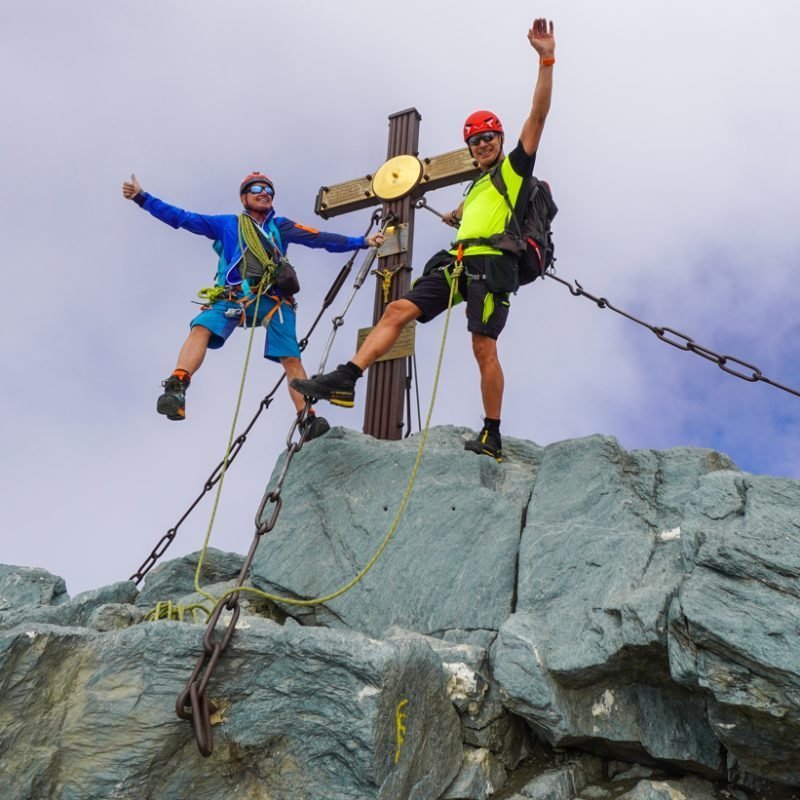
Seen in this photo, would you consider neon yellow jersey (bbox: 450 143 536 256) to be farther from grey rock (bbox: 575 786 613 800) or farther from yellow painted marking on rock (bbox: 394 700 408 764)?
Answer: grey rock (bbox: 575 786 613 800)

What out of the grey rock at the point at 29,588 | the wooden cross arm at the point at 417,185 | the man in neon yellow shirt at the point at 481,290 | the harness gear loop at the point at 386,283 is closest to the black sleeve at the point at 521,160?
the man in neon yellow shirt at the point at 481,290

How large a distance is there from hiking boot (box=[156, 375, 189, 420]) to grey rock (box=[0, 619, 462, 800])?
8.63 feet

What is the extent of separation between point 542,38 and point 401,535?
11.1 feet

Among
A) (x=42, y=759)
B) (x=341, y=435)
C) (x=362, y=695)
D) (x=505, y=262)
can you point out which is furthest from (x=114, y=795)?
(x=505, y=262)

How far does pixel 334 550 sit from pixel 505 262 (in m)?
2.39

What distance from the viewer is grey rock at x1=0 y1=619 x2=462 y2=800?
11.7 ft

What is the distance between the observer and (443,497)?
5.75 metres

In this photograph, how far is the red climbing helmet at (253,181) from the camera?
7.34 m

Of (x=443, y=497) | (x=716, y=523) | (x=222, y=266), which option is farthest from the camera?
(x=222, y=266)

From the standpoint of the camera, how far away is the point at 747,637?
3709 mm

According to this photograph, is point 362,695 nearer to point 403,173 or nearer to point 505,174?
point 505,174

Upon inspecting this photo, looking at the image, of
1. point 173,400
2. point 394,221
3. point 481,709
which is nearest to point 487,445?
point 481,709

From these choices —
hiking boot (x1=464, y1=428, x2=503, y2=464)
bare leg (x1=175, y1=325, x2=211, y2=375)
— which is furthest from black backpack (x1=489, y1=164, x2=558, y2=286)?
bare leg (x1=175, y1=325, x2=211, y2=375)

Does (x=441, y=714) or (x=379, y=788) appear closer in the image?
(x=379, y=788)
